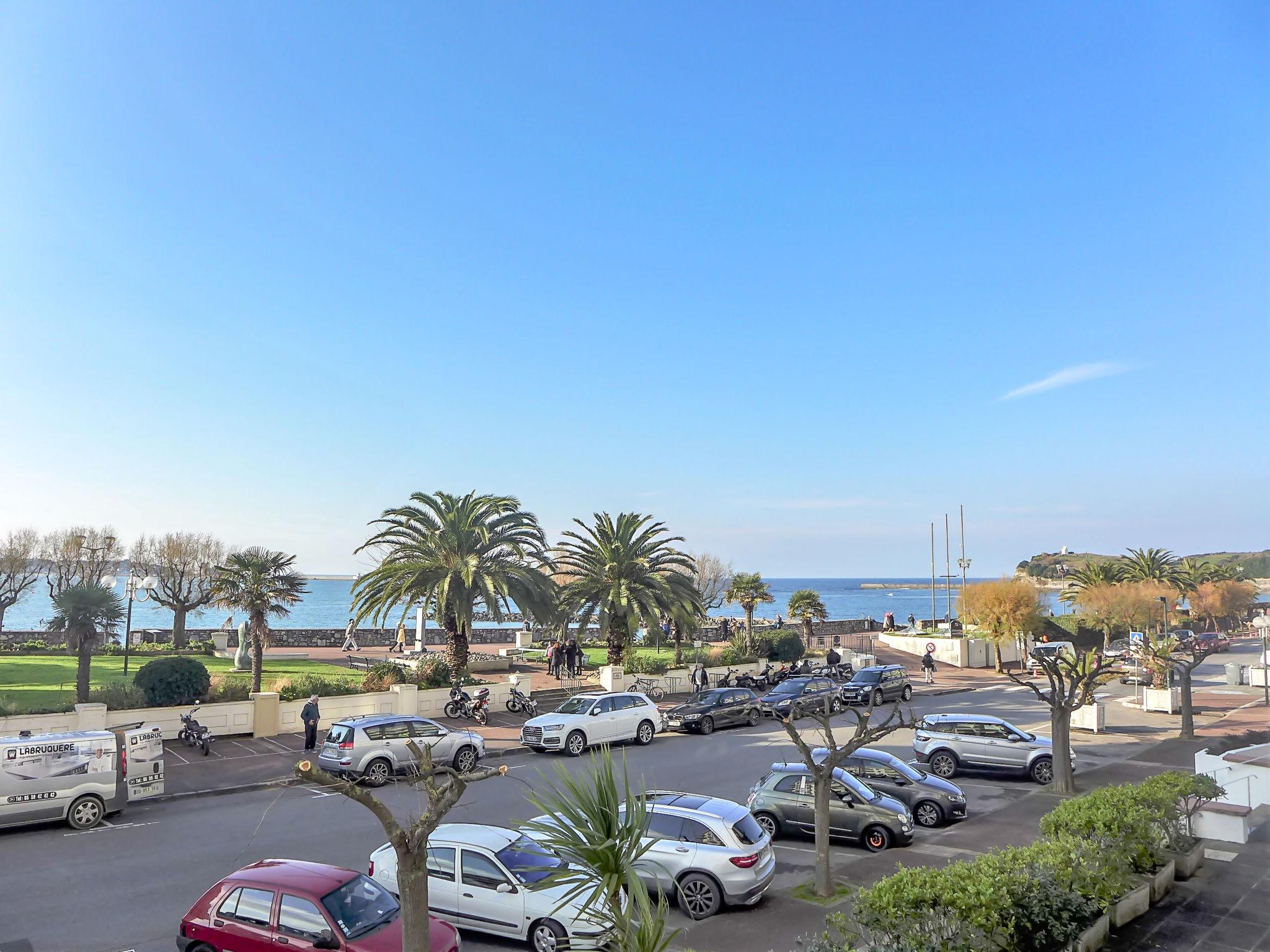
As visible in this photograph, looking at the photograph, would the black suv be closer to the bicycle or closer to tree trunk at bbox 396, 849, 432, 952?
the bicycle

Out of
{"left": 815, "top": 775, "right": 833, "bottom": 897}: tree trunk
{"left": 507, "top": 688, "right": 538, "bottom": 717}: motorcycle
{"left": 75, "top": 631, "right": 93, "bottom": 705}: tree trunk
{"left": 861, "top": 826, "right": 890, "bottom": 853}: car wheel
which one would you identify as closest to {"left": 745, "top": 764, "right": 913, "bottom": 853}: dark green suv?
{"left": 861, "top": 826, "right": 890, "bottom": 853}: car wheel

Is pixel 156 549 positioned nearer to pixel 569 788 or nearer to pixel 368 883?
pixel 368 883

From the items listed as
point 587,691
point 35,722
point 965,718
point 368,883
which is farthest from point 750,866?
point 587,691

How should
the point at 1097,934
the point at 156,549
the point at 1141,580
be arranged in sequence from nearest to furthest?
the point at 1097,934 → the point at 156,549 → the point at 1141,580

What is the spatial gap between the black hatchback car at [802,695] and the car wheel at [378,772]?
522 inches

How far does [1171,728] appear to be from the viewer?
29.7 m

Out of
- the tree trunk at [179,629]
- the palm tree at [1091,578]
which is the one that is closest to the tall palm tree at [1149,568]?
the palm tree at [1091,578]

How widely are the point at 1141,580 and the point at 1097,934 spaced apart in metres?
68.5

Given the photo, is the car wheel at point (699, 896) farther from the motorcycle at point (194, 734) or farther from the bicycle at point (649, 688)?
the bicycle at point (649, 688)

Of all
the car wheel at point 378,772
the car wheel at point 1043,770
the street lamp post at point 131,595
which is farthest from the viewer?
the street lamp post at point 131,595

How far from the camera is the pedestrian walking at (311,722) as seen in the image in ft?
Result: 75.3

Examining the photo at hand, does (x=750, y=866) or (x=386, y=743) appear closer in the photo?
(x=750, y=866)

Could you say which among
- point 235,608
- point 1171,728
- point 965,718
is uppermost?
point 235,608

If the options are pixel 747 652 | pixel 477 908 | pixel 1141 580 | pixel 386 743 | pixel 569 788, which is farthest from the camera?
pixel 1141 580
